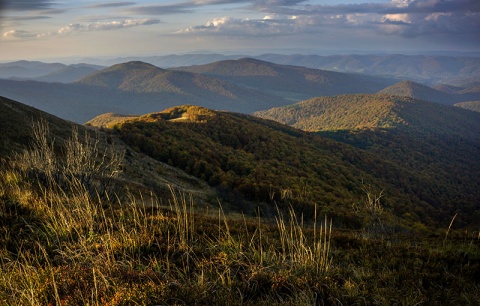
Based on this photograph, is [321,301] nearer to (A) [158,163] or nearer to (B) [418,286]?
(B) [418,286]

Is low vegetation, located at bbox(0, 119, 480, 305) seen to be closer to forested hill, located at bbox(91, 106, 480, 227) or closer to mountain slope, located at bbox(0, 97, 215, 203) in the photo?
mountain slope, located at bbox(0, 97, 215, 203)

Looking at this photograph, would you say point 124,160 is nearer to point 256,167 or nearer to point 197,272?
point 256,167

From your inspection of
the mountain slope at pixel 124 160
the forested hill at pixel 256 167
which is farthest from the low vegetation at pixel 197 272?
Result: the forested hill at pixel 256 167

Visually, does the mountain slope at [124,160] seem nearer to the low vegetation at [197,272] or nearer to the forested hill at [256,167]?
the forested hill at [256,167]

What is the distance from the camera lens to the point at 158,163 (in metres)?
30.8

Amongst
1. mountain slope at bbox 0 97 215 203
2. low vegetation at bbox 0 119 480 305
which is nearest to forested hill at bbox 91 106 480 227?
mountain slope at bbox 0 97 215 203

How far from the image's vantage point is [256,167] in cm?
4000

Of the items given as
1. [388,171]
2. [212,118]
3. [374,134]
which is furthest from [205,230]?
[374,134]

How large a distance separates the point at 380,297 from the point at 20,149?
74.7ft

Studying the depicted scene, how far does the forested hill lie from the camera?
26984mm

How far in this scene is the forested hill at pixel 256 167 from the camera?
1062 inches

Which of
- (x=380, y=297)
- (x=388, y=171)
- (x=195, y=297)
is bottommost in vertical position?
(x=388, y=171)

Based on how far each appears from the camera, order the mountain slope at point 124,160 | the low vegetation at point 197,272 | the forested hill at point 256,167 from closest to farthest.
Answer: the low vegetation at point 197,272, the mountain slope at point 124,160, the forested hill at point 256,167

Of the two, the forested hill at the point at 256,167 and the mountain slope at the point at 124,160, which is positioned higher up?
the mountain slope at the point at 124,160
